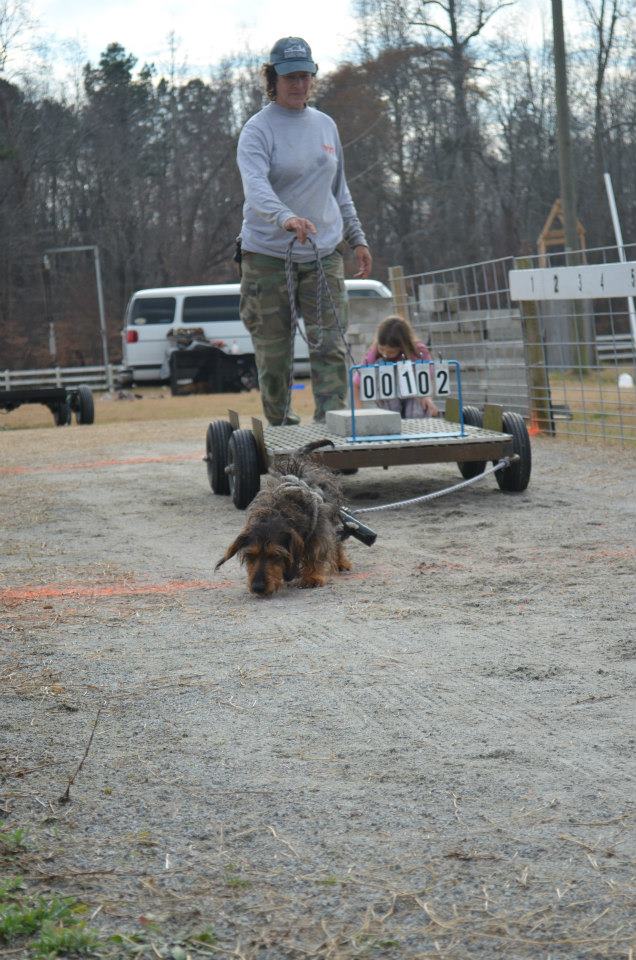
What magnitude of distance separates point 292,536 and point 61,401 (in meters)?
12.7

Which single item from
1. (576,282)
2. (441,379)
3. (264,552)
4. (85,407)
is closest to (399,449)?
(441,379)

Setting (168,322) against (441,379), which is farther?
(168,322)

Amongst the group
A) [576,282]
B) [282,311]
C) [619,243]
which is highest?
[619,243]

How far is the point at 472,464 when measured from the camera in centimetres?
835

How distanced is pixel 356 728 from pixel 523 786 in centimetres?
59

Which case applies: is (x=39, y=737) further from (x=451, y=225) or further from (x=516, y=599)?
(x=451, y=225)

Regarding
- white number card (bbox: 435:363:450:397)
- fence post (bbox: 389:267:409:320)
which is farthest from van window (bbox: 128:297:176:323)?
white number card (bbox: 435:363:450:397)

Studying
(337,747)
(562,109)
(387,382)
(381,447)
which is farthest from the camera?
(562,109)

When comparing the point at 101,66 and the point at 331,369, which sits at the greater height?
the point at 101,66

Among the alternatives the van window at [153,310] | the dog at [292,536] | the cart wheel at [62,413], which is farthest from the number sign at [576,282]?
the van window at [153,310]

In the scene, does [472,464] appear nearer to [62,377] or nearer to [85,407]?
[85,407]

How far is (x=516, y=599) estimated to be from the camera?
4.70 meters

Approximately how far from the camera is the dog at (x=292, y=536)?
4.93m

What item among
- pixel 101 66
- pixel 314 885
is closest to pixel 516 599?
pixel 314 885
